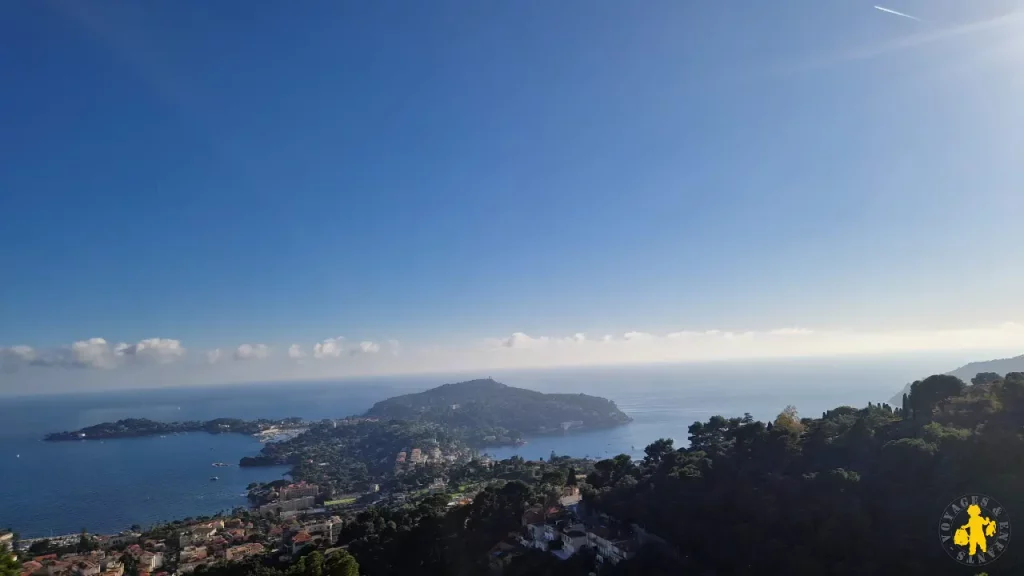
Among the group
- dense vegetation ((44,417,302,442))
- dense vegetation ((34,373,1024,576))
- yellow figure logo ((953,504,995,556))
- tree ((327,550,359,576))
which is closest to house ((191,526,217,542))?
dense vegetation ((34,373,1024,576))

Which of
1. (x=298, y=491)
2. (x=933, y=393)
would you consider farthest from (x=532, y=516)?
(x=298, y=491)

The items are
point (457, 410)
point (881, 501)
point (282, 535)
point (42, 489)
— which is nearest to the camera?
point (881, 501)

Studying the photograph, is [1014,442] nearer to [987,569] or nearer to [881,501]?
[881,501]

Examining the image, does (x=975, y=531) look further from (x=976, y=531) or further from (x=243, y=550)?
(x=243, y=550)

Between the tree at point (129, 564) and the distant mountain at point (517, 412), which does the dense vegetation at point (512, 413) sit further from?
the tree at point (129, 564)

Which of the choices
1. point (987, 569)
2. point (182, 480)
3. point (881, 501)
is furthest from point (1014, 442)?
point (182, 480)

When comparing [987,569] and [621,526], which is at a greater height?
[987,569]

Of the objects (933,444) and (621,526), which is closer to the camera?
(933,444)

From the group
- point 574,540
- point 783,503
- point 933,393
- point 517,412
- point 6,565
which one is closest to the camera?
point 6,565
